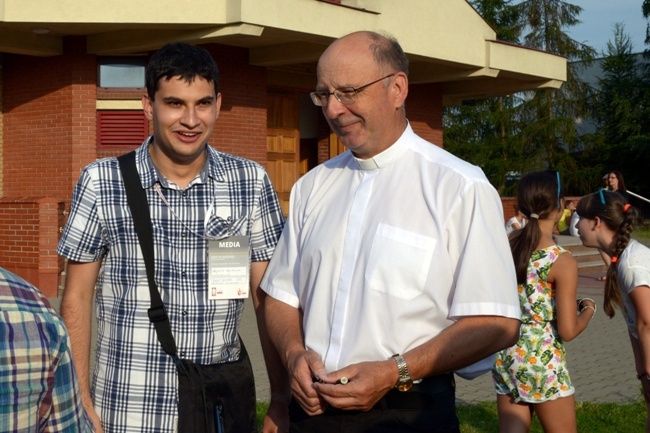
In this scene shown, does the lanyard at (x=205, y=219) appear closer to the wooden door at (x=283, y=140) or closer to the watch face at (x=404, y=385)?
the watch face at (x=404, y=385)

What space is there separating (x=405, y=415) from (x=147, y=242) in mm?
1102

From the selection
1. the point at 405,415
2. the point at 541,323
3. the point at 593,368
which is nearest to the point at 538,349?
the point at 541,323

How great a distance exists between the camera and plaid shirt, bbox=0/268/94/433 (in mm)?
1370

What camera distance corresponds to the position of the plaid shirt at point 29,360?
4.50ft

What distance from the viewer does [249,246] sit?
11.3 ft

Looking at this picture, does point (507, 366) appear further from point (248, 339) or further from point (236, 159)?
point (248, 339)

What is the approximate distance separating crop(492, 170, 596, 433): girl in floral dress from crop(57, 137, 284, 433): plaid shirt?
198cm

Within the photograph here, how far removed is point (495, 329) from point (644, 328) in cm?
204

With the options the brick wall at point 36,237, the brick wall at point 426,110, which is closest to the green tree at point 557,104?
the brick wall at point 426,110

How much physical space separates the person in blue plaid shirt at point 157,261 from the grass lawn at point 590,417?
378cm

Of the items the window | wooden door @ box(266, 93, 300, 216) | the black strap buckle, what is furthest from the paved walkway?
wooden door @ box(266, 93, 300, 216)

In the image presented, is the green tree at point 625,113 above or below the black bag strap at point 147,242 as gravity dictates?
above

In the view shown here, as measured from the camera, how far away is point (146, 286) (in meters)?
3.24

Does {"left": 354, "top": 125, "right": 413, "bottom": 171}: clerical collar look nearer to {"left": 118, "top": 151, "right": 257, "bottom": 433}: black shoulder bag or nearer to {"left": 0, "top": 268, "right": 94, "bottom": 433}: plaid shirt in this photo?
{"left": 118, "top": 151, "right": 257, "bottom": 433}: black shoulder bag
